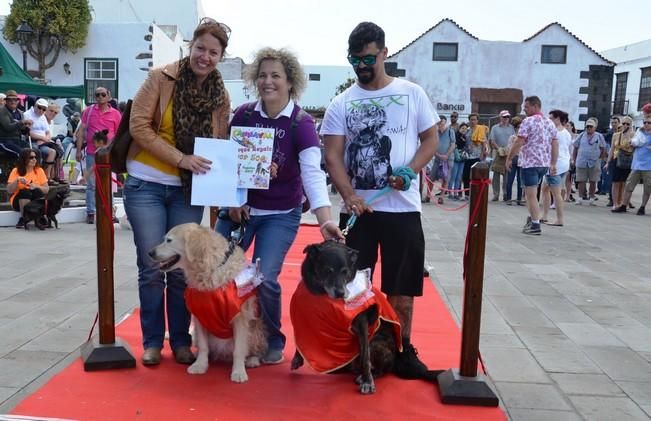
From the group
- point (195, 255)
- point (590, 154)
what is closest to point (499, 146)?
point (590, 154)

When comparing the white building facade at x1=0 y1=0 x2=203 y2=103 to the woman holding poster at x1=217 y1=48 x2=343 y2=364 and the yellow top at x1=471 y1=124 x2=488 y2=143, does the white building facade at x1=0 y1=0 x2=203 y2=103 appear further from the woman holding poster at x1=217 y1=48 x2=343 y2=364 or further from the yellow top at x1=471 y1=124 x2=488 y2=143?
the woman holding poster at x1=217 y1=48 x2=343 y2=364

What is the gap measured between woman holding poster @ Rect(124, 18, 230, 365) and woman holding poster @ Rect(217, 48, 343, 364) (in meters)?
0.22

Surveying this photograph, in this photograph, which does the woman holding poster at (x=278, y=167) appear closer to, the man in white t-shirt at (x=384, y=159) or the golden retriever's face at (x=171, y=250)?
the man in white t-shirt at (x=384, y=159)

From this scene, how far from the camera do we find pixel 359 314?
3242 millimetres

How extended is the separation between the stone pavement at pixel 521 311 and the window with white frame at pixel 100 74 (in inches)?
653

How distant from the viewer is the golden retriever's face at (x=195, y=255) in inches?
132

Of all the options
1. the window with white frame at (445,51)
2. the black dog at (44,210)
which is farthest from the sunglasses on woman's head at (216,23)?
the window with white frame at (445,51)

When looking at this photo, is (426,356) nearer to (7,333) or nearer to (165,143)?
(165,143)

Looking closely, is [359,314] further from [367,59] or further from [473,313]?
[367,59]

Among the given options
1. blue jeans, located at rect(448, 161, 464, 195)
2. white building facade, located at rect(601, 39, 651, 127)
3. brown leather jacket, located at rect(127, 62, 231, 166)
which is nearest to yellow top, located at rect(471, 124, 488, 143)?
blue jeans, located at rect(448, 161, 464, 195)

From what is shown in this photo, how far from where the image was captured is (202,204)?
3547 millimetres

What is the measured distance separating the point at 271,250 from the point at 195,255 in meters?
0.53

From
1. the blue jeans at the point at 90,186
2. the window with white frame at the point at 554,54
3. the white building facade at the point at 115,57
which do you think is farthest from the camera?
the window with white frame at the point at 554,54

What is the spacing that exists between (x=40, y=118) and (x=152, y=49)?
39.5 ft
